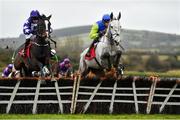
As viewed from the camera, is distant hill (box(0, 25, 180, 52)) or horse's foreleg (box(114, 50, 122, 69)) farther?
distant hill (box(0, 25, 180, 52))

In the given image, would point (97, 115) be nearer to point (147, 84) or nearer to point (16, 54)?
point (147, 84)

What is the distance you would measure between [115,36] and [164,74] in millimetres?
18120

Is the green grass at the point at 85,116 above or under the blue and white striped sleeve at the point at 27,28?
under

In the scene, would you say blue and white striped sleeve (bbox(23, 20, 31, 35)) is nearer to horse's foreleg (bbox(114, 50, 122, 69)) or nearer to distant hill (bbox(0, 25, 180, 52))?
horse's foreleg (bbox(114, 50, 122, 69))

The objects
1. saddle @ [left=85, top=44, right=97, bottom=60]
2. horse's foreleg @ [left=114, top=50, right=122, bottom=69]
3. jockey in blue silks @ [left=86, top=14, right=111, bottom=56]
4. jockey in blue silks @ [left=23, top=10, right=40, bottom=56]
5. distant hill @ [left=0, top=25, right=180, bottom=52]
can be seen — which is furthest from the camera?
distant hill @ [left=0, top=25, right=180, bottom=52]

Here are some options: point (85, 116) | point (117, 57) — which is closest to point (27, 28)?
point (117, 57)

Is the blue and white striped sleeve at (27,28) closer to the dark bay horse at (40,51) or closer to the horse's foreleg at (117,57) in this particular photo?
the dark bay horse at (40,51)

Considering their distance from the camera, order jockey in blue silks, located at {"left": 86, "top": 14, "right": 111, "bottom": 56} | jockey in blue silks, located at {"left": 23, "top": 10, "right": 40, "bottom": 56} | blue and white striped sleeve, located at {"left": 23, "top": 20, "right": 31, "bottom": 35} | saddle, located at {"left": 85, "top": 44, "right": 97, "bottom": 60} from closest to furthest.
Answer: jockey in blue silks, located at {"left": 23, "top": 10, "right": 40, "bottom": 56} < blue and white striped sleeve, located at {"left": 23, "top": 20, "right": 31, "bottom": 35} < jockey in blue silks, located at {"left": 86, "top": 14, "right": 111, "bottom": 56} < saddle, located at {"left": 85, "top": 44, "right": 97, "bottom": 60}

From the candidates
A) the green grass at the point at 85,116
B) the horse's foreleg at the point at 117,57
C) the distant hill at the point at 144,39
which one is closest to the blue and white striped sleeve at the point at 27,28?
the horse's foreleg at the point at 117,57

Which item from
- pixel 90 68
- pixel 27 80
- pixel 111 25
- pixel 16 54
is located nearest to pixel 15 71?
pixel 16 54

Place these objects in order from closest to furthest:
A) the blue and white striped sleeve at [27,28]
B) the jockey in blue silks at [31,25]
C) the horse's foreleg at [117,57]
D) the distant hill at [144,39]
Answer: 1. the horse's foreleg at [117,57]
2. the jockey in blue silks at [31,25]
3. the blue and white striped sleeve at [27,28]
4. the distant hill at [144,39]

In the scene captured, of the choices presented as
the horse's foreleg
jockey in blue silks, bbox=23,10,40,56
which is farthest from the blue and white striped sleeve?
the horse's foreleg

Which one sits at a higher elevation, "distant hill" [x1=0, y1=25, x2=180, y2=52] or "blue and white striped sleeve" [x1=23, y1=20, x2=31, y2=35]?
"blue and white striped sleeve" [x1=23, y1=20, x2=31, y2=35]

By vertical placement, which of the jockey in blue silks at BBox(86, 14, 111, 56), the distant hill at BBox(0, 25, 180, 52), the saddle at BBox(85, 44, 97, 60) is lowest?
the distant hill at BBox(0, 25, 180, 52)
